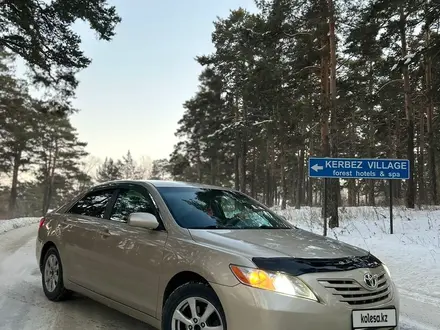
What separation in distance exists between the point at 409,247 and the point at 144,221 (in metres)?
7.51

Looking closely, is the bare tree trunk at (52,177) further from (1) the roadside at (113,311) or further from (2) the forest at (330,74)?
(1) the roadside at (113,311)

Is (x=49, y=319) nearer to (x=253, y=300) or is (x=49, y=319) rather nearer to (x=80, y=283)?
(x=80, y=283)

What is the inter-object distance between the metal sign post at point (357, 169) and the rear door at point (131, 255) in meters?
7.37

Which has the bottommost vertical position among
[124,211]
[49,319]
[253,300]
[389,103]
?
[49,319]

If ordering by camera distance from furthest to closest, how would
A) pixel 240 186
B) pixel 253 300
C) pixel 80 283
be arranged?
pixel 240 186 → pixel 80 283 → pixel 253 300

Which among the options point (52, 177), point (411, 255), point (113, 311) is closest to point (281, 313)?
point (113, 311)

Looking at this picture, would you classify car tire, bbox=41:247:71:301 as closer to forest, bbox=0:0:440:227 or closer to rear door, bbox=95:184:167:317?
rear door, bbox=95:184:167:317

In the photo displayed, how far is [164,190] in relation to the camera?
4.55m

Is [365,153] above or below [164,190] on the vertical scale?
above

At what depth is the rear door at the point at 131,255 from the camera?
389 cm

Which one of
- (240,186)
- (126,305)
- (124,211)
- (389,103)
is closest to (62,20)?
(124,211)

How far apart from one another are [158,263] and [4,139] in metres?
32.4

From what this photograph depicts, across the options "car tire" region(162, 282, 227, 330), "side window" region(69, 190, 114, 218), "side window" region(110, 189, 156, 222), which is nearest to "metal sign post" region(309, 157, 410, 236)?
"side window" region(69, 190, 114, 218)

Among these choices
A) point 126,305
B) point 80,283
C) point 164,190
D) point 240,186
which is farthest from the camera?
point 240,186
